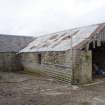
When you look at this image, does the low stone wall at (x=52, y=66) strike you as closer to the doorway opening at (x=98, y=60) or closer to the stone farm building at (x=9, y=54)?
the stone farm building at (x=9, y=54)

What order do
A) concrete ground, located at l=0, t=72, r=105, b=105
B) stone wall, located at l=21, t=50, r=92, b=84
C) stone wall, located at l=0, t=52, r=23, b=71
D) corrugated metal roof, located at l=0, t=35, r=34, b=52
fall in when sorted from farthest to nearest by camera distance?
corrugated metal roof, located at l=0, t=35, r=34, b=52, stone wall, located at l=0, t=52, r=23, b=71, stone wall, located at l=21, t=50, r=92, b=84, concrete ground, located at l=0, t=72, r=105, b=105

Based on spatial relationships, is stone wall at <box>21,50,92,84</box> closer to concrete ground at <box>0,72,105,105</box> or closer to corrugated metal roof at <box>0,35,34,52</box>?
concrete ground at <box>0,72,105,105</box>

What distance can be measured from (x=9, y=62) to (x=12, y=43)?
9.23 feet

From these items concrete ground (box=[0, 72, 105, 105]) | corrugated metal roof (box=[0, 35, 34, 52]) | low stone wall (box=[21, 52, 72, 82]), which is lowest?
concrete ground (box=[0, 72, 105, 105])

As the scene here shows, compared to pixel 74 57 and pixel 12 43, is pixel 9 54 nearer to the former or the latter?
pixel 12 43

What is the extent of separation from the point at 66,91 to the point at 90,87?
1965 mm

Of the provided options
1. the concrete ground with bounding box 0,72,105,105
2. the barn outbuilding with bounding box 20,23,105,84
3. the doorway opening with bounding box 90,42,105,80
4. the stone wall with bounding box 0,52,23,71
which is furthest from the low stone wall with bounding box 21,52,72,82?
the doorway opening with bounding box 90,42,105,80

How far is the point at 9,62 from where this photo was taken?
21.7 meters

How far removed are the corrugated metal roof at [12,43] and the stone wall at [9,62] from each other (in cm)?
60

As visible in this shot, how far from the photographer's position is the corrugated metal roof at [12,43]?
22078 millimetres

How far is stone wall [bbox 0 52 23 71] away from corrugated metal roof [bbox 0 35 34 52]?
60cm

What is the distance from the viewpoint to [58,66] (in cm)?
1455

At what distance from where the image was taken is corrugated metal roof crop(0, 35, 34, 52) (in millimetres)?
22078

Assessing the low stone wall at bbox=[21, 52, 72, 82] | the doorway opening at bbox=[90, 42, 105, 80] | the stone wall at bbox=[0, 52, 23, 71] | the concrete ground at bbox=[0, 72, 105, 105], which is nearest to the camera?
the concrete ground at bbox=[0, 72, 105, 105]
